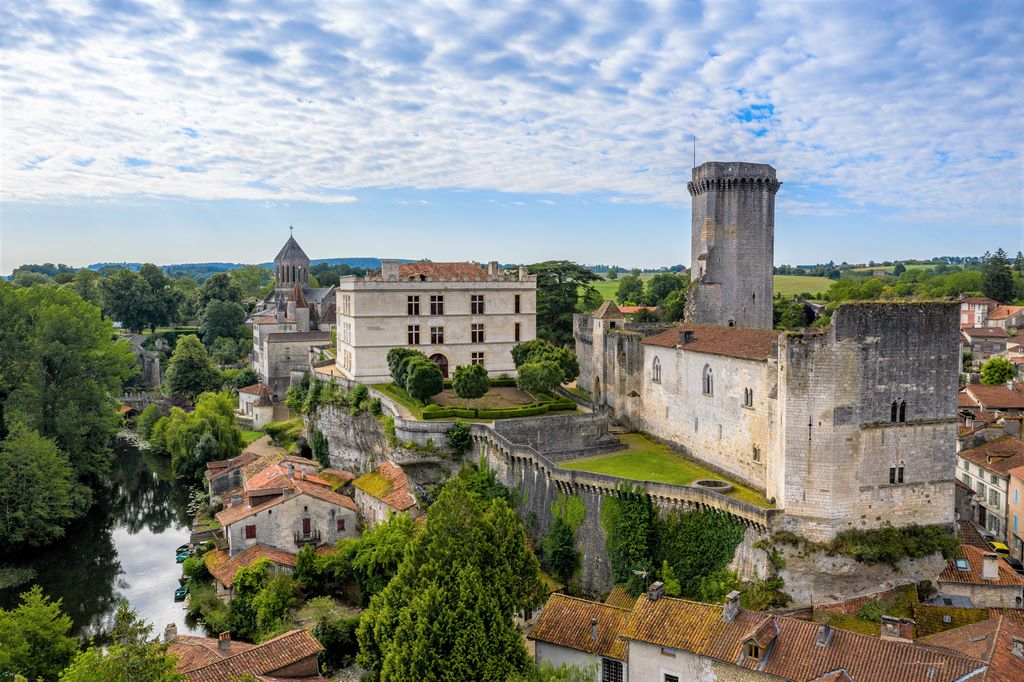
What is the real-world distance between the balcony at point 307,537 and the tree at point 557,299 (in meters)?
30.7

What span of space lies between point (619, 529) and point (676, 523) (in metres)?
2.09

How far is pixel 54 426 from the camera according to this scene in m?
42.8

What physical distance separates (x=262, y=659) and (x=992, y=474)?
33.3 meters

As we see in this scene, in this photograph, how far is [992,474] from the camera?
36.3 meters

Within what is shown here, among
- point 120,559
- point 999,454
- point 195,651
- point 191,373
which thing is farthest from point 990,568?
point 191,373

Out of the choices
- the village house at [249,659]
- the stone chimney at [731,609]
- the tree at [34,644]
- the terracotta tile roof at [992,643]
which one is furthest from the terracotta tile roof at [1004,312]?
the tree at [34,644]

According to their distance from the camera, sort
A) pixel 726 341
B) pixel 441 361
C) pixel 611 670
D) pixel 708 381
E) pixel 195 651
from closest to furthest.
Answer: pixel 611 670
pixel 195 651
pixel 726 341
pixel 708 381
pixel 441 361

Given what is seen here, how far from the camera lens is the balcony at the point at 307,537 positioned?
32.5 m

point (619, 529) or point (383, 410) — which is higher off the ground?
point (383, 410)

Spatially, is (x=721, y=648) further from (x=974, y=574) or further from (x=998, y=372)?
(x=998, y=372)

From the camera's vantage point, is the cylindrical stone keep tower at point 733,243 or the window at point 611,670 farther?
the cylindrical stone keep tower at point 733,243

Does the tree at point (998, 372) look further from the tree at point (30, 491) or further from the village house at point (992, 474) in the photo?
the tree at point (30, 491)

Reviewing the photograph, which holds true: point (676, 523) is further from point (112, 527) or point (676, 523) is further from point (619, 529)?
point (112, 527)

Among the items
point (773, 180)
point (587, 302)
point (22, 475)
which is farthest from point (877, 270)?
point (22, 475)
